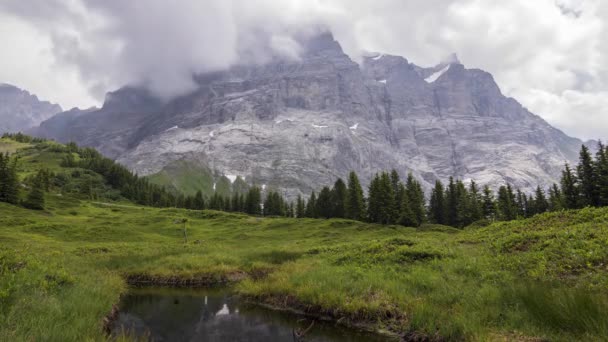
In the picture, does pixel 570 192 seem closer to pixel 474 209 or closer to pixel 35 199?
pixel 474 209

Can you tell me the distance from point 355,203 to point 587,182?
168ft

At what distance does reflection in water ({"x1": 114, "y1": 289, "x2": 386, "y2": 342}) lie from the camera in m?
17.2

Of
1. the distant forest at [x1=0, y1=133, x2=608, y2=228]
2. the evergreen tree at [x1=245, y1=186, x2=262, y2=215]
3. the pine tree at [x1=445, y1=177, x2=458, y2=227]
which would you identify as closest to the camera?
the distant forest at [x1=0, y1=133, x2=608, y2=228]

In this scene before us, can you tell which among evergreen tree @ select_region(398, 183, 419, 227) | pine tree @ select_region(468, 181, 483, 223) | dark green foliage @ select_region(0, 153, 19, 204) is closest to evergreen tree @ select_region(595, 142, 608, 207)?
pine tree @ select_region(468, 181, 483, 223)

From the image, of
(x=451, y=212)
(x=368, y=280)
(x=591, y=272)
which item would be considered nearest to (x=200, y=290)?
(x=368, y=280)

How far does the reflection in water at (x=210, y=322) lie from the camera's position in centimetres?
1720

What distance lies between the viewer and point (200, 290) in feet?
98.5

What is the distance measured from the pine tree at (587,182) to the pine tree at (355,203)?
4750 cm

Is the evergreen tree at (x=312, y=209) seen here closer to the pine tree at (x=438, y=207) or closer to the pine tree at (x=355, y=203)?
the pine tree at (x=355, y=203)

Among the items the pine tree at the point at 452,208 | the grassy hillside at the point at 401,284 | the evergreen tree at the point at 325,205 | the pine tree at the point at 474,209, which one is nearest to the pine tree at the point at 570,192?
the pine tree at the point at 474,209

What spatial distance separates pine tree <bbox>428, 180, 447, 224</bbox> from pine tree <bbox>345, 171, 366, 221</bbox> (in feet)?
76.2

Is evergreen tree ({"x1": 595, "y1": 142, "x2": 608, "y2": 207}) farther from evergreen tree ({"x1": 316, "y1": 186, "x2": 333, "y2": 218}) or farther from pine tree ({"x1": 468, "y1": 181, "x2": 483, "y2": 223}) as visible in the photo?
evergreen tree ({"x1": 316, "y1": 186, "x2": 333, "y2": 218})

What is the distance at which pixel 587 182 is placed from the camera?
79.2 m

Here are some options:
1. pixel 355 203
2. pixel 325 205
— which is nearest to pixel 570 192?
pixel 355 203
